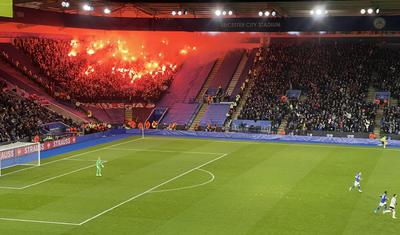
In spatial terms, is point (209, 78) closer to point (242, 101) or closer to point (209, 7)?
point (242, 101)

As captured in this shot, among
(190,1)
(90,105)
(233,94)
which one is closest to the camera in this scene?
(190,1)

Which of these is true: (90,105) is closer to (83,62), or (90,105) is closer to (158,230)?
(83,62)

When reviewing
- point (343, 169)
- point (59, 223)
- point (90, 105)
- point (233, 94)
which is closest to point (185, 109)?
point (233, 94)

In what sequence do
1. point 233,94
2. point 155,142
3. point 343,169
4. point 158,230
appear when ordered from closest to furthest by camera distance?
point 158,230
point 343,169
point 155,142
point 233,94

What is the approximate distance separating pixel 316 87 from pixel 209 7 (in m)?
15.1

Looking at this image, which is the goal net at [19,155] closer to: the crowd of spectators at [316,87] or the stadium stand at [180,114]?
Result: the stadium stand at [180,114]

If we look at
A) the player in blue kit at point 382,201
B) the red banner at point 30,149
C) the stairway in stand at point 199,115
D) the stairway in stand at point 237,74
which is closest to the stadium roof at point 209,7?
the stairway in stand at point 199,115

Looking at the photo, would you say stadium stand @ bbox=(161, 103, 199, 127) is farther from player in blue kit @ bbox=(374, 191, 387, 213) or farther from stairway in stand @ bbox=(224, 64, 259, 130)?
player in blue kit @ bbox=(374, 191, 387, 213)

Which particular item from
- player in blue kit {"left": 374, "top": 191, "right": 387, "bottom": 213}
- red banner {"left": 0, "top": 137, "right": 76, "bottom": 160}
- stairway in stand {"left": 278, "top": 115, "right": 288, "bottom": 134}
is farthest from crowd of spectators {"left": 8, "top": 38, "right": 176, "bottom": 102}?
player in blue kit {"left": 374, "top": 191, "right": 387, "bottom": 213}

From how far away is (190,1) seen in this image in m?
41.5

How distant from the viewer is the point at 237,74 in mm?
61500

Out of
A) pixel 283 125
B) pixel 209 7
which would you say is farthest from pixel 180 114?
pixel 209 7

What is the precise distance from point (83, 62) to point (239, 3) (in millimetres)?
20719

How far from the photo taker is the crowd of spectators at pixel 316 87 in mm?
49125
